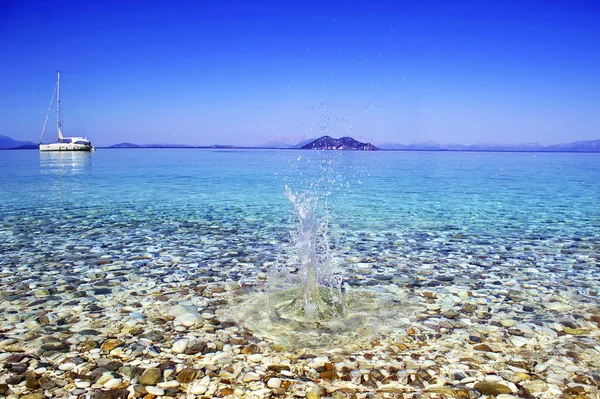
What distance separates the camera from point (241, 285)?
856 centimetres

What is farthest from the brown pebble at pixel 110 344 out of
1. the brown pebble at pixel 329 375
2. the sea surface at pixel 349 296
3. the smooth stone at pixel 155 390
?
the brown pebble at pixel 329 375

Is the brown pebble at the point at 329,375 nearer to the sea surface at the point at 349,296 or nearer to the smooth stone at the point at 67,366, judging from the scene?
the sea surface at the point at 349,296

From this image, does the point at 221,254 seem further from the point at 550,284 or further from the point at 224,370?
the point at 550,284

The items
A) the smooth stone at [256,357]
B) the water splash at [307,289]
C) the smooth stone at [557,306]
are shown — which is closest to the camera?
the smooth stone at [256,357]

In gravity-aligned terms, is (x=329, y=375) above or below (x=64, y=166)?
below

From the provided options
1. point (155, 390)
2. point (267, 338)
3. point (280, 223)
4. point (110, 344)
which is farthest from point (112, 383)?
point (280, 223)

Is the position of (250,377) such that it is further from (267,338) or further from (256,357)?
(267,338)

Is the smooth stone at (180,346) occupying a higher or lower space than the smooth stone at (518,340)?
lower

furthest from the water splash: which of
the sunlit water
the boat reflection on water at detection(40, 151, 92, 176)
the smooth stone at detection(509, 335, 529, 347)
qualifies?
the boat reflection on water at detection(40, 151, 92, 176)

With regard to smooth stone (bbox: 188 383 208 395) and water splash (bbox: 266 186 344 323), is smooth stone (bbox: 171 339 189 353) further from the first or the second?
water splash (bbox: 266 186 344 323)

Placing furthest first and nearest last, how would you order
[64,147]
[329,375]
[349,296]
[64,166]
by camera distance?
[64,147] → [64,166] → [349,296] → [329,375]

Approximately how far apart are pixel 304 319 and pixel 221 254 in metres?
4.57

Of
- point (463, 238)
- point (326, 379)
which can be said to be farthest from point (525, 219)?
point (326, 379)

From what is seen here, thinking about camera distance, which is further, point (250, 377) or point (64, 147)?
point (64, 147)
